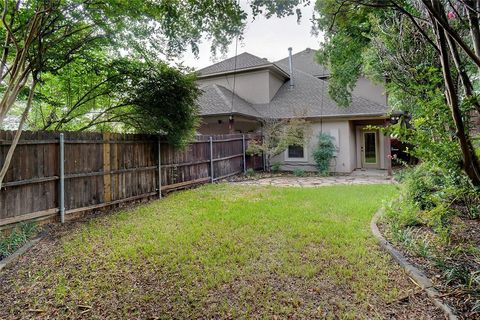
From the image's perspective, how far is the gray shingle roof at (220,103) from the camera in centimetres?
1346

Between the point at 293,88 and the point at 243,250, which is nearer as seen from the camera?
the point at 243,250

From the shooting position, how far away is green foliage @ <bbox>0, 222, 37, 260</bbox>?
418cm

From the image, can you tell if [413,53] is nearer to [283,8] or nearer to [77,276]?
[283,8]

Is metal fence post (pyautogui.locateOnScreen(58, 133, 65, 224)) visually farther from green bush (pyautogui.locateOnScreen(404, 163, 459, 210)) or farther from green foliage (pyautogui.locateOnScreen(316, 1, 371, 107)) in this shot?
green foliage (pyautogui.locateOnScreen(316, 1, 371, 107))

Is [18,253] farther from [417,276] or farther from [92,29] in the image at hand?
[417,276]

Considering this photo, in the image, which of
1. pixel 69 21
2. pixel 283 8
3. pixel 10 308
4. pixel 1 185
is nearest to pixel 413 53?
pixel 283 8

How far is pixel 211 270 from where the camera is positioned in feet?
11.7

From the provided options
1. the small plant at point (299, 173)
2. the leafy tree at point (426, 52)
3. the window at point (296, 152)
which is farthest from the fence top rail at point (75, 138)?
the window at point (296, 152)

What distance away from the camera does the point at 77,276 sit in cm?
347

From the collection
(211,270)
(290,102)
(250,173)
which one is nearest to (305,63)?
(290,102)

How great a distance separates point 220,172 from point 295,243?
7.36 meters

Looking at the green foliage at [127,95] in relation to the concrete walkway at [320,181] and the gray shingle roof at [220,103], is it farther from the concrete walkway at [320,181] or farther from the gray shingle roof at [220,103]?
the gray shingle roof at [220,103]

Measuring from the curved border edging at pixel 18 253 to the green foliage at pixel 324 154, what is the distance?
11.3 metres

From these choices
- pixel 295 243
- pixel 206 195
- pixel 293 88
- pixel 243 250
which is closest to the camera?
pixel 243 250
